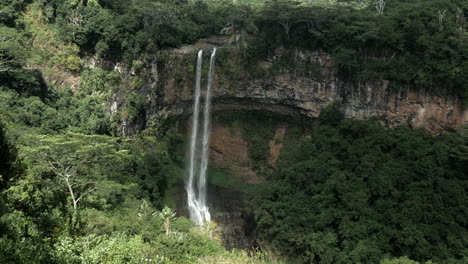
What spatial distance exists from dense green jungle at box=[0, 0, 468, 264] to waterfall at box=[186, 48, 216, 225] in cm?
69

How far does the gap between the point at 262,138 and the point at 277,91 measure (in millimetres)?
3555

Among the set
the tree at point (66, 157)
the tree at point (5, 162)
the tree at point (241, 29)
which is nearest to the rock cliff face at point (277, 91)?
the tree at point (241, 29)

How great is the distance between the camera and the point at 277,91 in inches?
1030

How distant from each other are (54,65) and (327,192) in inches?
691

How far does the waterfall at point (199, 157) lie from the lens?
77.9ft

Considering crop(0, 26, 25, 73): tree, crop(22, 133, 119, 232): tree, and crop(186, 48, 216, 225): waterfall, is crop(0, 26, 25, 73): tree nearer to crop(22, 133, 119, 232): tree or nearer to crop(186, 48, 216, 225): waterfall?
crop(22, 133, 119, 232): tree

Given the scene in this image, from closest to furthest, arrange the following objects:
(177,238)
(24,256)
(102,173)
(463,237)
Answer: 1. (24,256)
2. (177,238)
3. (463,237)
4. (102,173)

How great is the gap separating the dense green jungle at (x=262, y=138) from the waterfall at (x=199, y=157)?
2.28ft

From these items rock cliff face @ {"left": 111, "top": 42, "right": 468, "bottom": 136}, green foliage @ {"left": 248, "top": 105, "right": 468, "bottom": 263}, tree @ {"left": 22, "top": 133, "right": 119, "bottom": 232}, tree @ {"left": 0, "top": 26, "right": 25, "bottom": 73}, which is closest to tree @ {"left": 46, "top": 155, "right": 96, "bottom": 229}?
tree @ {"left": 22, "top": 133, "right": 119, "bottom": 232}

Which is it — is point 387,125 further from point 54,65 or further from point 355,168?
point 54,65

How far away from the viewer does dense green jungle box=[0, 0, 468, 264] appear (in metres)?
16.0

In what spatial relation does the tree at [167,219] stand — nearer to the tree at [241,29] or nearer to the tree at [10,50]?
the tree at [10,50]

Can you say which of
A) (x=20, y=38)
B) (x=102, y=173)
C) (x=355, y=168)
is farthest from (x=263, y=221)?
(x=20, y=38)

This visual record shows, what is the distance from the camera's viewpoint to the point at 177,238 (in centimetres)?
1409
